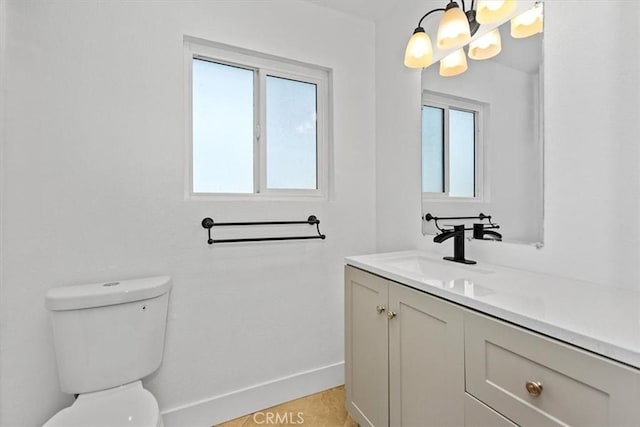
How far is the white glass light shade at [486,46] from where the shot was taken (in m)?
1.36

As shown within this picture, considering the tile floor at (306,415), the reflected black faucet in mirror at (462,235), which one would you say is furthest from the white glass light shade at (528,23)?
the tile floor at (306,415)

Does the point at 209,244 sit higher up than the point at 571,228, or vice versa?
the point at 571,228

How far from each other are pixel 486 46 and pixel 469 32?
10cm

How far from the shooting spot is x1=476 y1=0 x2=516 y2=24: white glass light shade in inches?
49.5

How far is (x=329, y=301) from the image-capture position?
6.52ft

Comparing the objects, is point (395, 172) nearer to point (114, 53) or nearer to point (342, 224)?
point (342, 224)

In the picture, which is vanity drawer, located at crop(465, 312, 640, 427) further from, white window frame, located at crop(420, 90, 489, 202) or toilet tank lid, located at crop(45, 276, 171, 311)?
toilet tank lid, located at crop(45, 276, 171, 311)

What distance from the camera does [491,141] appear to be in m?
1.39

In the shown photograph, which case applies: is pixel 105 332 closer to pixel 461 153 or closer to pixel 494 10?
pixel 461 153

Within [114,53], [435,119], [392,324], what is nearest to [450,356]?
[392,324]

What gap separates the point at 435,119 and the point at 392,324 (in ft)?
3.60

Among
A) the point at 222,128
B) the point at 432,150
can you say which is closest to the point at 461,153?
the point at 432,150

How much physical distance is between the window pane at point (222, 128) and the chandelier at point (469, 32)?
95 centimetres

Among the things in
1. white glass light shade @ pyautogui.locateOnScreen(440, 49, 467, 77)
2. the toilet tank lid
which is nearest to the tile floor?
the toilet tank lid
